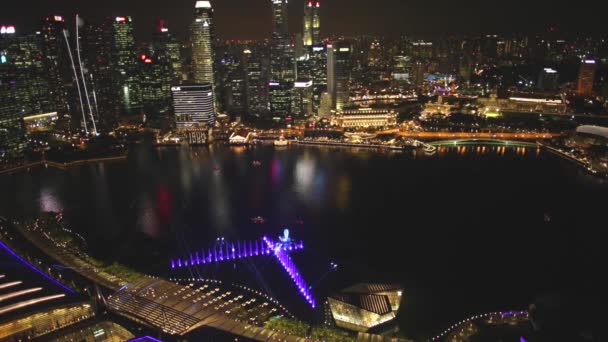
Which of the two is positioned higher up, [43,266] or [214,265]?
[43,266]

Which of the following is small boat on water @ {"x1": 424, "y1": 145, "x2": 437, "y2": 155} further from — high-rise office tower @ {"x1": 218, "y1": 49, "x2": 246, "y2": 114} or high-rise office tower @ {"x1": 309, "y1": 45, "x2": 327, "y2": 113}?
high-rise office tower @ {"x1": 218, "y1": 49, "x2": 246, "y2": 114}

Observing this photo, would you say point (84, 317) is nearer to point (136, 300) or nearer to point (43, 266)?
point (136, 300)

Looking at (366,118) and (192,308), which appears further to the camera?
(366,118)

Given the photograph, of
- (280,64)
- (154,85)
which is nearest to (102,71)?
(154,85)

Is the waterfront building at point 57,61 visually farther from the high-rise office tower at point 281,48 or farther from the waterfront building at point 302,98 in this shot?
the high-rise office tower at point 281,48

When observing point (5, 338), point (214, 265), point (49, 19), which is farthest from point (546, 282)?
point (49, 19)

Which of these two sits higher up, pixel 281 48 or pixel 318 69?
pixel 281 48

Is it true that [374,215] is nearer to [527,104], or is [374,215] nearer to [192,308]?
[192,308]
